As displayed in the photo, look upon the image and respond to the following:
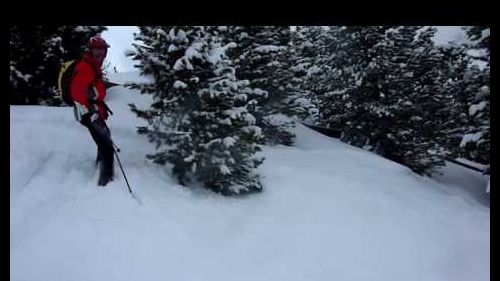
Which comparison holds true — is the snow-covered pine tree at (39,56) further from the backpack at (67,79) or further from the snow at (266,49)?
the backpack at (67,79)

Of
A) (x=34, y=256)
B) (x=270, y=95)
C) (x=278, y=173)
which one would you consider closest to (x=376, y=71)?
(x=270, y=95)

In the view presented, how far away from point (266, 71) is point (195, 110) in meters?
6.38

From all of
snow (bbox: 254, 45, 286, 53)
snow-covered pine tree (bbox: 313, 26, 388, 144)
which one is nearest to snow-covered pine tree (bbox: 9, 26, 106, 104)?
snow (bbox: 254, 45, 286, 53)

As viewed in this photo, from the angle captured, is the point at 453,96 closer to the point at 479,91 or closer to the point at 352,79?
the point at 352,79

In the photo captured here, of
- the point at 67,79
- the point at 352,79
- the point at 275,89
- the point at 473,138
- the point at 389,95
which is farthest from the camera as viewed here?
the point at 352,79

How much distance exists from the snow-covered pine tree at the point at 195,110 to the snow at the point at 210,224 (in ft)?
1.11

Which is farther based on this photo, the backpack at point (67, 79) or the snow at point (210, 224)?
the backpack at point (67, 79)

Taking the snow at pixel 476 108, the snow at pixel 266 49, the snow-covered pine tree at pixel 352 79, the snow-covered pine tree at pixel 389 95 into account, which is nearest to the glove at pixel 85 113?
the snow at pixel 476 108

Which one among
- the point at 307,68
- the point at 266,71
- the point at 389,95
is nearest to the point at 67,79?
the point at 266,71

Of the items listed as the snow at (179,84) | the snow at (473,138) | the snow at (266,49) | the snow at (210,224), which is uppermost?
the snow at (266,49)

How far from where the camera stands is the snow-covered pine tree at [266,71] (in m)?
13.0

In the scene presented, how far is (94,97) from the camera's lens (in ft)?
20.7

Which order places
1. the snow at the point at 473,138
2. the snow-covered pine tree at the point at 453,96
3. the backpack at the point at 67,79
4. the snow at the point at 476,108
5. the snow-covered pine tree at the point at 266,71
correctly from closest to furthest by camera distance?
the backpack at the point at 67,79 < the snow at the point at 476,108 < the snow at the point at 473,138 < the snow-covered pine tree at the point at 266,71 < the snow-covered pine tree at the point at 453,96
